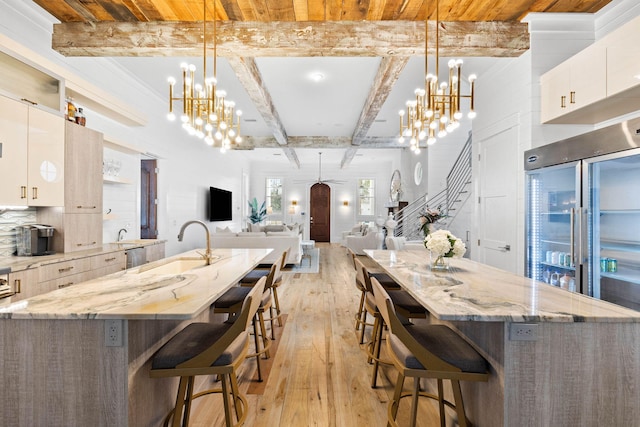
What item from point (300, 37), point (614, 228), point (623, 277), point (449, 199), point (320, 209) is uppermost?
point (300, 37)

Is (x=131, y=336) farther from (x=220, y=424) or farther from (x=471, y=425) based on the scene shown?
(x=471, y=425)

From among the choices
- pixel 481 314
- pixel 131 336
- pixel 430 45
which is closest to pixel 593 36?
pixel 430 45

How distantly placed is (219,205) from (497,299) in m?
8.34

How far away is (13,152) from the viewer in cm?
261

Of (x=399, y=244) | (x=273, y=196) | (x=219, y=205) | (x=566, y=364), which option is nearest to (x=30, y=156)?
(x=566, y=364)

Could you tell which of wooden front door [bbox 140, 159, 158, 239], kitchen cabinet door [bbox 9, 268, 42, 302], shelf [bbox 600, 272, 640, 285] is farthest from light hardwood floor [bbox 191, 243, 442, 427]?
wooden front door [bbox 140, 159, 158, 239]

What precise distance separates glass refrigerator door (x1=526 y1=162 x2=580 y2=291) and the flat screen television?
7.05m

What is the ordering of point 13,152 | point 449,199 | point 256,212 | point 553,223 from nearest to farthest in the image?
point 13,152 → point 553,223 → point 449,199 → point 256,212

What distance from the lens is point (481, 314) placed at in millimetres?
1438

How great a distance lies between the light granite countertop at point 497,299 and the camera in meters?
1.43

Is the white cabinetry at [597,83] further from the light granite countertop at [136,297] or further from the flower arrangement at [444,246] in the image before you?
the light granite countertop at [136,297]

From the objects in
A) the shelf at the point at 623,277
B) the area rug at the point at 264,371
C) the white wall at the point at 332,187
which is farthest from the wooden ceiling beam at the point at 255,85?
the white wall at the point at 332,187

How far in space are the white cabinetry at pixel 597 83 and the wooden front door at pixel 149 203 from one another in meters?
5.70

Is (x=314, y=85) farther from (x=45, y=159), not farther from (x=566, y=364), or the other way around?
(x=566, y=364)
